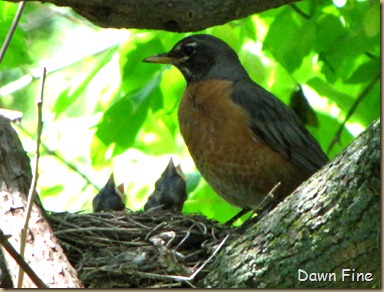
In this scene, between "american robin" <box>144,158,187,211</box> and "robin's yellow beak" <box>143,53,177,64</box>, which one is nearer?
"american robin" <box>144,158,187,211</box>

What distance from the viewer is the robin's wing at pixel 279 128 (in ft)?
16.4

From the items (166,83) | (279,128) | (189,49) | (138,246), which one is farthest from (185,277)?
(166,83)

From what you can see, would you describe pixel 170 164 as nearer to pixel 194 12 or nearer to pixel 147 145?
pixel 194 12

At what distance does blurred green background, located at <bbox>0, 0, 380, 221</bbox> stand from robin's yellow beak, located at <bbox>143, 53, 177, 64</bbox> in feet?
0.40

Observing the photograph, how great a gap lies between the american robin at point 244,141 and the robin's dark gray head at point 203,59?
17cm

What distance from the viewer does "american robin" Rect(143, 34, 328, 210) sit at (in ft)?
16.1

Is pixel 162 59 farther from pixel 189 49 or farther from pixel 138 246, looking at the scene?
pixel 138 246

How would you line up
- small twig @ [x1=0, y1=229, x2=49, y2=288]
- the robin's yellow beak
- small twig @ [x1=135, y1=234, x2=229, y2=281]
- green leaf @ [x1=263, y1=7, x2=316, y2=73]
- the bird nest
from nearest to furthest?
small twig @ [x1=0, y1=229, x2=49, y2=288] < small twig @ [x1=135, y1=234, x2=229, y2=281] < the bird nest < the robin's yellow beak < green leaf @ [x1=263, y1=7, x2=316, y2=73]

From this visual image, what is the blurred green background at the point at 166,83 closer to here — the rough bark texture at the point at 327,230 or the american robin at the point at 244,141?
the american robin at the point at 244,141

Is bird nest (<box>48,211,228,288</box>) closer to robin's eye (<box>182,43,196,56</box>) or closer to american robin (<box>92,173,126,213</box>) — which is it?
american robin (<box>92,173,126,213</box>)

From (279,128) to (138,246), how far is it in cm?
133

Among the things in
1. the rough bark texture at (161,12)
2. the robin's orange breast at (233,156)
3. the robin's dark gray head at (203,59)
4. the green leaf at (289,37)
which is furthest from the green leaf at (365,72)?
the rough bark texture at (161,12)

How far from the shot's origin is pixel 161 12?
4.05m

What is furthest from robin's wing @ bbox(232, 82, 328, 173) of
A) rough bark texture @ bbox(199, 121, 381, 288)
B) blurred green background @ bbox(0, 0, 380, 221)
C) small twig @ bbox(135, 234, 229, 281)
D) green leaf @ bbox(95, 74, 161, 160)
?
rough bark texture @ bbox(199, 121, 381, 288)
